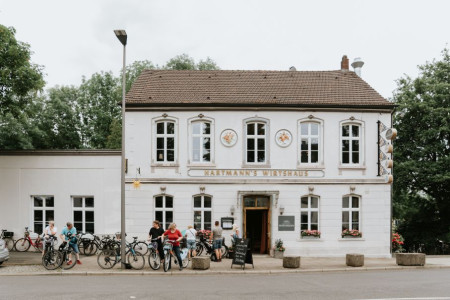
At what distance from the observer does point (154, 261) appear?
47.5 ft

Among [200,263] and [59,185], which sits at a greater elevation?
[59,185]

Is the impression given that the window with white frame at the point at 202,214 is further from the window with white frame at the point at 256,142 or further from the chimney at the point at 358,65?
the chimney at the point at 358,65

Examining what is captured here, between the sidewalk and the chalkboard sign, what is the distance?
25 cm

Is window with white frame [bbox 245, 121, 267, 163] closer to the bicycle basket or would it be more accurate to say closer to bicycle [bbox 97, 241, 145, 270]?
bicycle [bbox 97, 241, 145, 270]

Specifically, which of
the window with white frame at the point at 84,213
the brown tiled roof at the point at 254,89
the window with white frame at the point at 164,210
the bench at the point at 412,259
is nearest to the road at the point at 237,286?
the bench at the point at 412,259

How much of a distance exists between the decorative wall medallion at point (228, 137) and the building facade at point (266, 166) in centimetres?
5

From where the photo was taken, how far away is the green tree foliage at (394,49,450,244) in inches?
966

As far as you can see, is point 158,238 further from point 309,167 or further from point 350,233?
point 350,233

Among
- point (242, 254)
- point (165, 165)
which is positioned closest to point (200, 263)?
point (242, 254)

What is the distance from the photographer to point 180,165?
1875cm

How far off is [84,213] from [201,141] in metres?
6.34

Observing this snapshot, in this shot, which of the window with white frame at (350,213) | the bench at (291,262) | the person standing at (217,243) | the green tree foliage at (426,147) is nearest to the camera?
the bench at (291,262)

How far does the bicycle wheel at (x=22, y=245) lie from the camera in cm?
1877

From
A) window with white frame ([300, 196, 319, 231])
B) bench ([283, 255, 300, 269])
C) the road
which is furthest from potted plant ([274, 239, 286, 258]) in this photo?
the road
